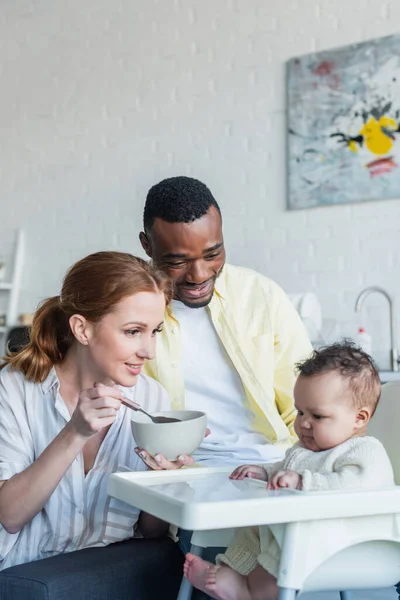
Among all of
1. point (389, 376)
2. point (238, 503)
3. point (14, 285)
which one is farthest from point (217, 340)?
point (14, 285)

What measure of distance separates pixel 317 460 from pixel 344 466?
6 centimetres

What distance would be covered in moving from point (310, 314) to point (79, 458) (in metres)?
2.38

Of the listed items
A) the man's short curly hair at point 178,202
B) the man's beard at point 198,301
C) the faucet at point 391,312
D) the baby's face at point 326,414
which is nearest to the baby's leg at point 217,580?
the baby's face at point 326,414

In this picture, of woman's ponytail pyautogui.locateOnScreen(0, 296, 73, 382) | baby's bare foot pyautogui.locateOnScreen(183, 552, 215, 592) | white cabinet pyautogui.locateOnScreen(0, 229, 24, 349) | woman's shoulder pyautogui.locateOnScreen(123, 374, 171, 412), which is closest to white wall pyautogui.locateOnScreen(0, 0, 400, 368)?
white cabinet pyautogui.locateOnScreen(0, 229, 24, 349)

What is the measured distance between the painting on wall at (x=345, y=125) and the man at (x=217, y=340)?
83.1 inches

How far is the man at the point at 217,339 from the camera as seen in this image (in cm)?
206

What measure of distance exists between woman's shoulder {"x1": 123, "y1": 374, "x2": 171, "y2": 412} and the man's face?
0.30 meters

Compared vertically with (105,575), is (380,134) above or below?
above

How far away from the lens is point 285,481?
1.33 meters

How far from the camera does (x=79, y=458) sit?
5.58 ft

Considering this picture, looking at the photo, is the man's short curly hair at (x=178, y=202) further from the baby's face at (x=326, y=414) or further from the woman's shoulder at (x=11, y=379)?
the baby's face at (x=326, y=414)

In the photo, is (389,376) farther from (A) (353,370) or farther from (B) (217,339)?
(A) (353,370)

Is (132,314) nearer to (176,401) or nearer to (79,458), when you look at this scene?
(79,458)

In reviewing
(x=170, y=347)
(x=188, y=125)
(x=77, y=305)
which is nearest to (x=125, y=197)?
(x=188, y=125)
